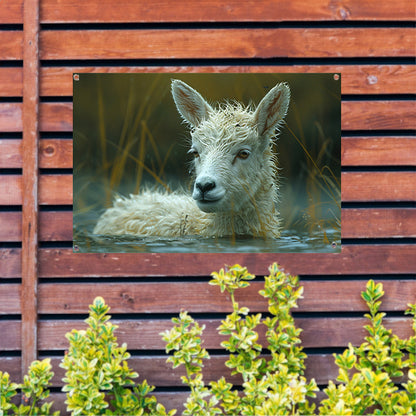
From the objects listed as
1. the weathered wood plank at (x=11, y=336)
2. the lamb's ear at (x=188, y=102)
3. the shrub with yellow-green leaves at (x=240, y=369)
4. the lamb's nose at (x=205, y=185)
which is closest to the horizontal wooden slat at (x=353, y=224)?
the shrub with yellow-green leaves at (x=240, y=369)

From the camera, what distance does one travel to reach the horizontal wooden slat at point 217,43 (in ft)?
8.39

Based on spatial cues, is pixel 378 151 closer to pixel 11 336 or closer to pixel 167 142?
pixel 167 142

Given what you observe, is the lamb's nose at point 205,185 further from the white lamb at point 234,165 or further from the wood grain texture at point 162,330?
the wood grain texture at point 162,330

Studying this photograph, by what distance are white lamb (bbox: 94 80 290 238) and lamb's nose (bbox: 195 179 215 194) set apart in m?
0.08

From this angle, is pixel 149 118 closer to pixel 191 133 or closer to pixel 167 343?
pixel 191 133

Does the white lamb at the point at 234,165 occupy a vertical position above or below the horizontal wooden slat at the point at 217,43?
below

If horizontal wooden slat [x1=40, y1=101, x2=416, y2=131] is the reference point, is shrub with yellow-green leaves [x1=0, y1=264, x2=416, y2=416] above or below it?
below

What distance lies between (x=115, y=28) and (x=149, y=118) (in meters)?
0.60

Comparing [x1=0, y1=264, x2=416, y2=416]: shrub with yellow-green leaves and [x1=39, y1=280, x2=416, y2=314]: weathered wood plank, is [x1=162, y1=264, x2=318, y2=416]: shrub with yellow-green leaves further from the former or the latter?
[x1=39, y1=280, x2=416, y2=314]: weathered wood plank

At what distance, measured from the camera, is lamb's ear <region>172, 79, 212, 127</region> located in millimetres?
2525

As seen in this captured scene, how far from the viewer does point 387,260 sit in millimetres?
2566

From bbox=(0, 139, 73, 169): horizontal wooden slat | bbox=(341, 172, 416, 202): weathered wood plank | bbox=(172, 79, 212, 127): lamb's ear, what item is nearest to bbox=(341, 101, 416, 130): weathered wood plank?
bbox=(341, 172, 416, 202): weathered wood plank

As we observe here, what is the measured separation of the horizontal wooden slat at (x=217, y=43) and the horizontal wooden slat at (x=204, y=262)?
119cm

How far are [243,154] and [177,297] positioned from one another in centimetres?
94
